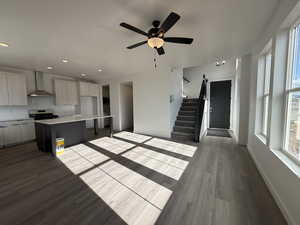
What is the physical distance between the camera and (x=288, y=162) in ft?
4.99

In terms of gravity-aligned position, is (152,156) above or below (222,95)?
below

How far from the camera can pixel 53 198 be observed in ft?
5.75

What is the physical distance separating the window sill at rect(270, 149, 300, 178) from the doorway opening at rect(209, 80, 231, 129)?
474 cm

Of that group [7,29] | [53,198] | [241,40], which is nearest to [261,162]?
[241,40]

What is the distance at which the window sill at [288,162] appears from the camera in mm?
1348

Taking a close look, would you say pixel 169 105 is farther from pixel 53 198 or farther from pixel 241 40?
pixel 53 198

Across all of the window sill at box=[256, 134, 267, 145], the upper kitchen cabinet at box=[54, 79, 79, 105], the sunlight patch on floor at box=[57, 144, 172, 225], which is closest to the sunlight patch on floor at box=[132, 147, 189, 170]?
the sunlight patch on floor at box=[57, 144, 172, 225]

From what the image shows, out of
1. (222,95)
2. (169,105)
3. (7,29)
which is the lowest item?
(169,105)

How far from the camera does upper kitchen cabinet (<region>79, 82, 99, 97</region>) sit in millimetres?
5848

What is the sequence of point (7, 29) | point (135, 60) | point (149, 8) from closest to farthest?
point (149, 8), point (7, 29), point (135, 60)

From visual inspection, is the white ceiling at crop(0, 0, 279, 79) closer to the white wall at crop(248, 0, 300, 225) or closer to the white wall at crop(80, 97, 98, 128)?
the white wall at crop(248, 0, 300, 225)

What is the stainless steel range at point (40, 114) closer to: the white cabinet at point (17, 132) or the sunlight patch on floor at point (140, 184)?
the white cabinet at point (17, 132)

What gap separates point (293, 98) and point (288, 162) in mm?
853

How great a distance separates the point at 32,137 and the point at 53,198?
392cm
